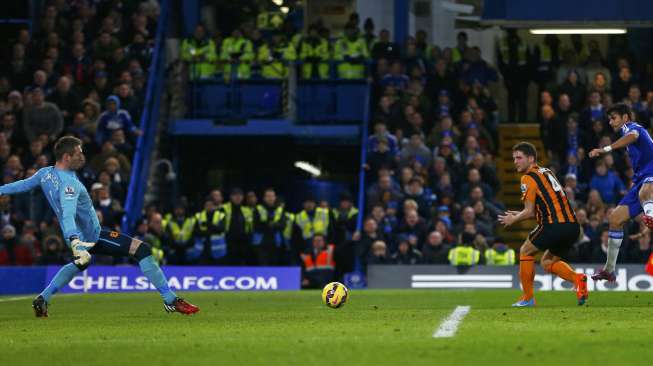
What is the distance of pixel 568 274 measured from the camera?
50.4ft

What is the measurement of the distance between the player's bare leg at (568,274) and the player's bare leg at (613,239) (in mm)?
648

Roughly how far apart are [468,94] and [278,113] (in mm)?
4346

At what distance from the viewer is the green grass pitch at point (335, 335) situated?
32.1 feet

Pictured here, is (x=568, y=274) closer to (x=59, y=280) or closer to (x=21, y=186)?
(x=59, y=280)

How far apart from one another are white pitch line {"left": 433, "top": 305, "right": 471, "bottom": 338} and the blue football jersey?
256cm

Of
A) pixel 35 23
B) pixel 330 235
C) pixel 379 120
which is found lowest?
pixel 330 235

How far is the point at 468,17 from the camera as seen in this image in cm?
3594

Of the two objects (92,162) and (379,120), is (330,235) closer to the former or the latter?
(379,120)

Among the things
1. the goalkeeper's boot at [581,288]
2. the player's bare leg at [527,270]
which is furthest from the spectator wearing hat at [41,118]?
the goalkeeper's boot at [581,288]

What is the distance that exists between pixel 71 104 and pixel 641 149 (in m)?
15.1

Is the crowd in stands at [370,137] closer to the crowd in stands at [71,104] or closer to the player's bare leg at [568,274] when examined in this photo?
the crowd in stands at [71,104]

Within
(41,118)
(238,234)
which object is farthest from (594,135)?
(41,118)

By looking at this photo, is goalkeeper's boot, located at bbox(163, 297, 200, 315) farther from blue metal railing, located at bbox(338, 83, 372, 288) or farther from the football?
blue metal railing, located at bbox(338, 83, 372, 288)

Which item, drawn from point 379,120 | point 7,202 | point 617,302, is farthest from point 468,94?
point 617,302
